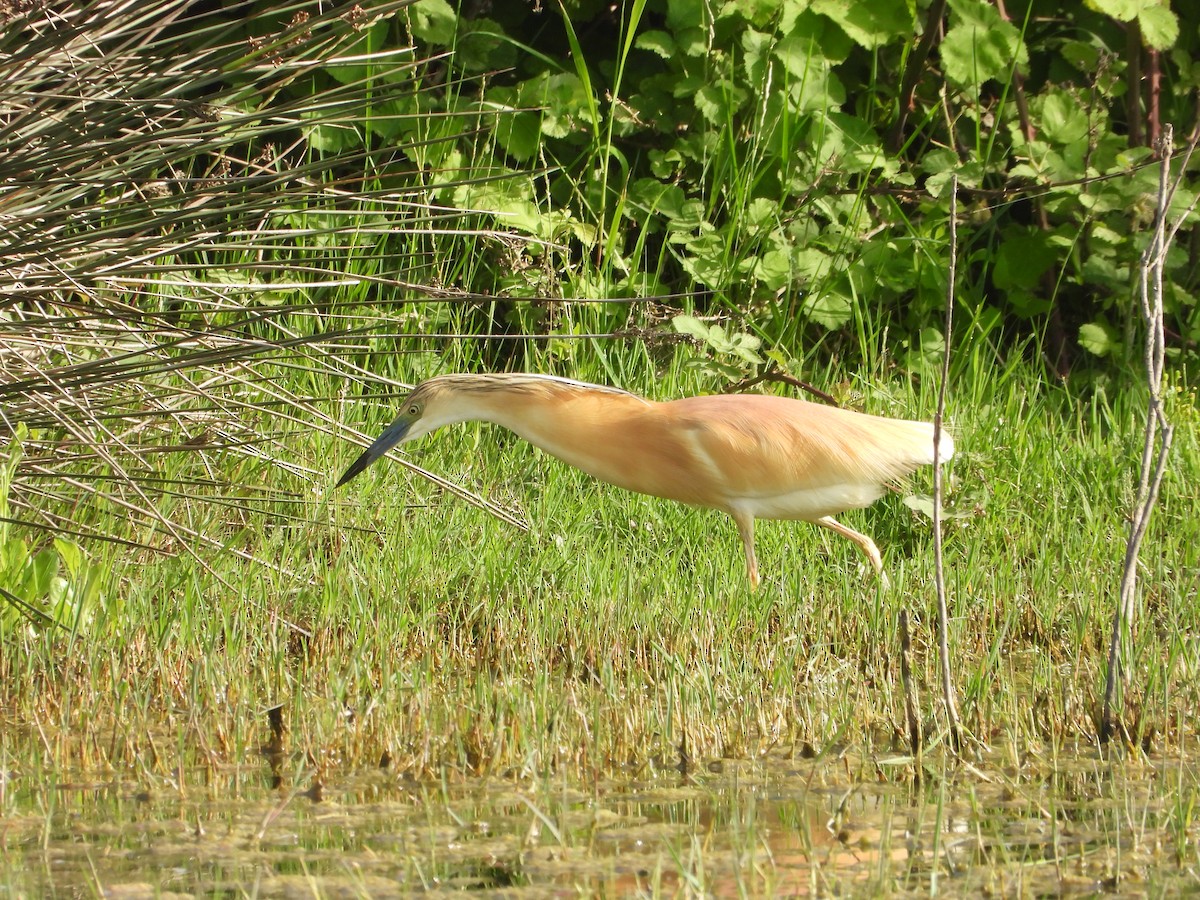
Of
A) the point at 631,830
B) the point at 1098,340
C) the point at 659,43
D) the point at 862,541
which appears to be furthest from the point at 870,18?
the point at 631,830

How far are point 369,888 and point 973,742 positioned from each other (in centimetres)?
154

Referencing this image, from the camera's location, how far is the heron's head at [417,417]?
478cm

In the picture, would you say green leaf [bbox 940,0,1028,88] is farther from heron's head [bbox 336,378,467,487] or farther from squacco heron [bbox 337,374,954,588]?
heron's head [bbox 336,378,467,487]

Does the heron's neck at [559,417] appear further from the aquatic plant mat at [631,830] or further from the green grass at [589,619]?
the aquatic plant mat at [631,830]

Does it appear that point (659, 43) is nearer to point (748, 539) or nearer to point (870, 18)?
point (870, 18)

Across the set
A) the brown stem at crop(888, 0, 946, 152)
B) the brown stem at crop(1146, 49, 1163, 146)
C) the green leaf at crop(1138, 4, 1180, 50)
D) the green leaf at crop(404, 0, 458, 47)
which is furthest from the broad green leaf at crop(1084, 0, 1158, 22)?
the green leaf at crop(404, 0, 458, 47)

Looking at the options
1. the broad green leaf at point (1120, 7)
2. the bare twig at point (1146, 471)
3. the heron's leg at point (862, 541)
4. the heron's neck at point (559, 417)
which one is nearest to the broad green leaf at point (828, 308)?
the broad green leaf at point (1120, 7)

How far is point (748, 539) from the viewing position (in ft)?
15.8

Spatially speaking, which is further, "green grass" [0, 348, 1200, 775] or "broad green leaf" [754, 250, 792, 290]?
"broad green leaf" [754, 250, 792, 290]

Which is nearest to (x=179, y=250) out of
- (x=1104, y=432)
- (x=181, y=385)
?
(x=181, y=385)

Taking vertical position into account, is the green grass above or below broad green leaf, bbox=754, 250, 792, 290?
below

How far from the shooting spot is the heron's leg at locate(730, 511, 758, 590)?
4.74 m

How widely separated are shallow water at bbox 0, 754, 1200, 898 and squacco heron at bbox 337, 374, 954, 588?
144cm

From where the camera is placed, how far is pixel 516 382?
4832mm
